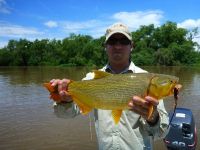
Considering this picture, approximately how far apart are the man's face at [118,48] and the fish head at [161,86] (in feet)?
2.87

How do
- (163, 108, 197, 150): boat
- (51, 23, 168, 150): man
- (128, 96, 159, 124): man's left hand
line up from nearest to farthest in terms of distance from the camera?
(128, 96, 159, 124): man's left hand < (51, 23, 168, 150): man < (163, 108, 197, 150): boat

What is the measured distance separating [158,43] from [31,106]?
75056 mm

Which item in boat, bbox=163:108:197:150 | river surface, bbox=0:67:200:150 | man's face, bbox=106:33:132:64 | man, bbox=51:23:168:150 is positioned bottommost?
river surface, bbox=0:67:200:150

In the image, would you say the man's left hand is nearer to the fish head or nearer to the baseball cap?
the fish head

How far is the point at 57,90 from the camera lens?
11.7ft

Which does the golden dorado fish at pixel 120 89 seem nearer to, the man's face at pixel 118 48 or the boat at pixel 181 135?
the man's face at pixel 118 48

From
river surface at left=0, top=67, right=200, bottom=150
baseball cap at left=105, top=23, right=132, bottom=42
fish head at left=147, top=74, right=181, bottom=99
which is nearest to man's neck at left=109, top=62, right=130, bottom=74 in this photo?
baseball cap at left=105, top=23, right=132, bottom=42

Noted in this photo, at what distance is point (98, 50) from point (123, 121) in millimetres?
85861

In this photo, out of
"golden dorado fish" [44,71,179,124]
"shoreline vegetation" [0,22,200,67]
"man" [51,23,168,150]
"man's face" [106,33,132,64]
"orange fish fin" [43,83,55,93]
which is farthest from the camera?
"shoreline vegetation" [0,22,200,67]

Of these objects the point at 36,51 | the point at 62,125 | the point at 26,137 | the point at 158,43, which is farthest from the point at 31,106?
the point at 36,51

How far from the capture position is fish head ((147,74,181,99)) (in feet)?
10.3

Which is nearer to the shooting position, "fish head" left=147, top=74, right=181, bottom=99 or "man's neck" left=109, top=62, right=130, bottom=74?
"fish head" left=147, top=74, right=181, bottom=99

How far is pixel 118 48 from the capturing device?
4.00m

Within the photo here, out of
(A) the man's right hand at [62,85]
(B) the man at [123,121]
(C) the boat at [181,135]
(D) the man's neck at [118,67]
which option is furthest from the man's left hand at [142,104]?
(C) the boat at [181,135]
